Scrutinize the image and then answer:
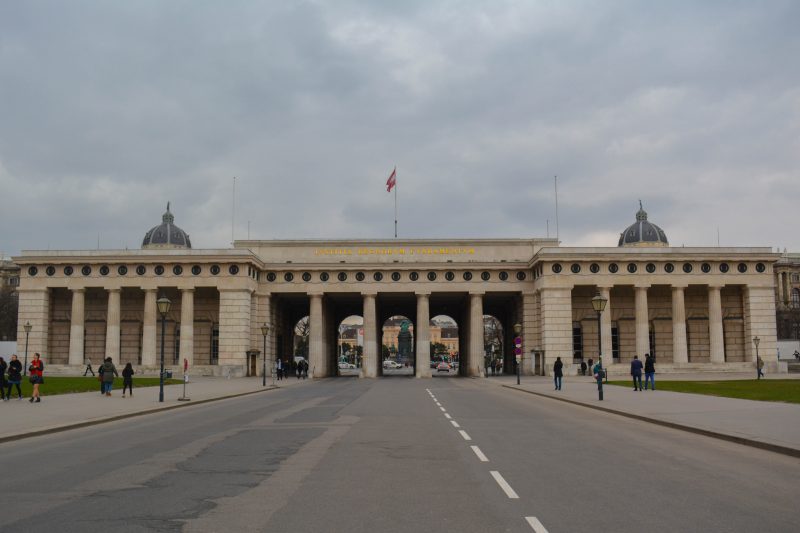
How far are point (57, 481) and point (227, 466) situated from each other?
2.53 metres

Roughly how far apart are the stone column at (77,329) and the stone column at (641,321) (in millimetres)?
49720

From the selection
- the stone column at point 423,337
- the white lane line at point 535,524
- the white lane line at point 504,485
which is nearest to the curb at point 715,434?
the white lane line at point 504,485

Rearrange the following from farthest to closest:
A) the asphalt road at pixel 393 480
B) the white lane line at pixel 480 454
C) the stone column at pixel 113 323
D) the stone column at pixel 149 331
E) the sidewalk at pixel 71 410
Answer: the stone column at pixel 113 323, the stone column at pixel 149 331, the sidewalk at pixel 71 410, the white lane line at pixel 480 454, the asphalt road at pixel 393 480

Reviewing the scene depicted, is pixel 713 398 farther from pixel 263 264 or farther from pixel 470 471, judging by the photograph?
pixel 263 264

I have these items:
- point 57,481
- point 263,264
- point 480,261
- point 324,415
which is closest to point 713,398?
point 324,415

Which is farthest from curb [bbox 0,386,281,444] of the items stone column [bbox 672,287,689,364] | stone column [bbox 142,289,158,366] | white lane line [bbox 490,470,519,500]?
stone column [bbox 672,287,689,364]

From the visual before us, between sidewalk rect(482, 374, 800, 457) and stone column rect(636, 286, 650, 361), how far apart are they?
34394 mm

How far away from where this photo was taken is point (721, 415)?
67.2 feet

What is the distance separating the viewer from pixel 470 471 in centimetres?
1120

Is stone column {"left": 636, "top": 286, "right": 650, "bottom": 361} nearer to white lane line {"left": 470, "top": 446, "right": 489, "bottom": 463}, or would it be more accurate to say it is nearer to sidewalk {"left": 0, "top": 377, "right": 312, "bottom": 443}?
sidewalk {"left": 0, "top": 377, "right": 312, "bottom": 443}

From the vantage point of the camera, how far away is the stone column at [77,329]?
214 ft

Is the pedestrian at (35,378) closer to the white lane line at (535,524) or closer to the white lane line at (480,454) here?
the white lane line at (480,454)

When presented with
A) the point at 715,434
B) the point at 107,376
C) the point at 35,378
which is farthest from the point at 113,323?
the point at 715,434

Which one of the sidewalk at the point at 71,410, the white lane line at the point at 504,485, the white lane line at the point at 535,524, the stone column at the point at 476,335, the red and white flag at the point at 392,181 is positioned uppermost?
the red and white flag at the point at 392,181
